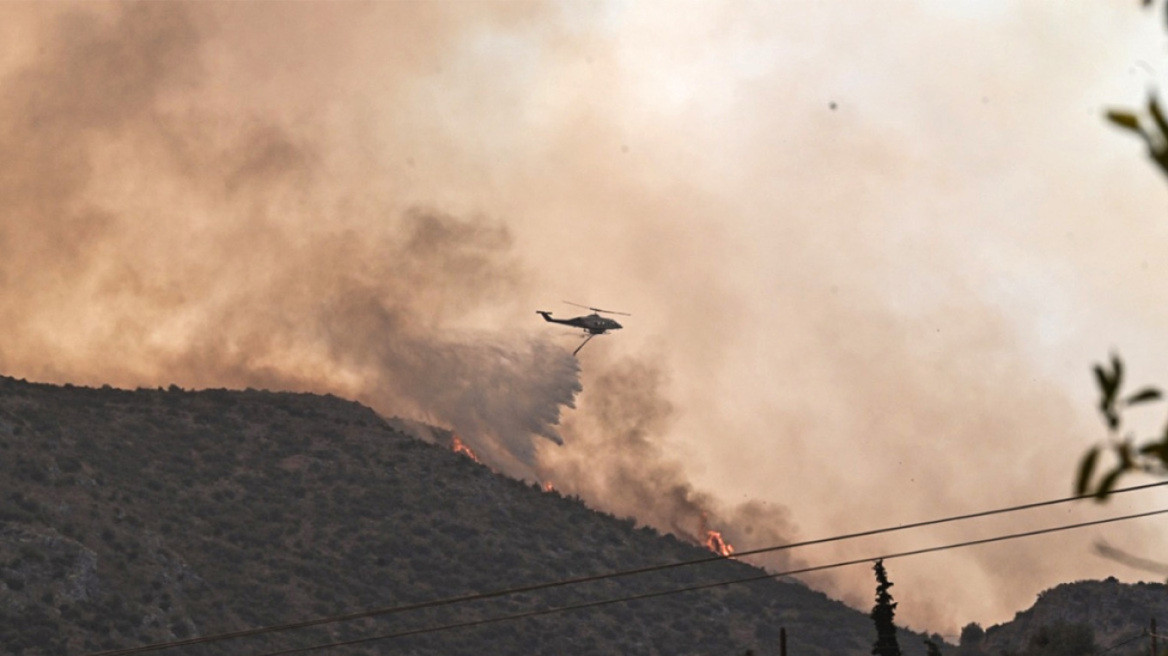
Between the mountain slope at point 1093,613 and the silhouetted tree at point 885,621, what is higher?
the mountain slope at point 1093,613

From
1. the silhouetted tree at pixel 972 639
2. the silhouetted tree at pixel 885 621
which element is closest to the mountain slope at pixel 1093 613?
the silhouetted tree at pixel 972 639

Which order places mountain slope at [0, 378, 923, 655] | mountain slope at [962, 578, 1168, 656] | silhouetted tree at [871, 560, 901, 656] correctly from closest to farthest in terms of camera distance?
silhouetted tree at [871, 560, 901, 656] → mountain slope at [0, 378, 923, 655] → mountain slope at [962, 578, 1168, 656]

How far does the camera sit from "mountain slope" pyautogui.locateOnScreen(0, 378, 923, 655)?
486 ft

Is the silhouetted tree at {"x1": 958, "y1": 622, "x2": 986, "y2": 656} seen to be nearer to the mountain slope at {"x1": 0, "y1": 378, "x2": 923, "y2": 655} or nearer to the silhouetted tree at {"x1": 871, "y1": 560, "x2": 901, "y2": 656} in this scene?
the mountain slope at {"x1": 0, "y1": 378, "x2": 923, "y2": 655}

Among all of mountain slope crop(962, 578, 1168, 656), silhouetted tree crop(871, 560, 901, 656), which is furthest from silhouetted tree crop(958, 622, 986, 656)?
silhouetted tree crop(871, 560, 901, 656)

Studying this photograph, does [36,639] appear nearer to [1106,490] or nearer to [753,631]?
[753,631]

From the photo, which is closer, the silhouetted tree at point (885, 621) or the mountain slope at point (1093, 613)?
the silhouetted tree at point (885, 621)

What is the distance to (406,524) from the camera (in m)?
196

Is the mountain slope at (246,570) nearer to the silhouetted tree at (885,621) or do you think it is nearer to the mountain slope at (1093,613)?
the mountain slope at (1093,613)

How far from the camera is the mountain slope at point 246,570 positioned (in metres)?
148

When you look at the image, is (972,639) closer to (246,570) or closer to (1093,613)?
(1093,613)

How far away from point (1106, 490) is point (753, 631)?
18166 centimetres

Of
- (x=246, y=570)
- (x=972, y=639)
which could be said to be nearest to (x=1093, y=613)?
(x=972, y=639)

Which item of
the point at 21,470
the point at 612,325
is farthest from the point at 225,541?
Answer: the point at 612,325
